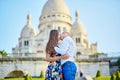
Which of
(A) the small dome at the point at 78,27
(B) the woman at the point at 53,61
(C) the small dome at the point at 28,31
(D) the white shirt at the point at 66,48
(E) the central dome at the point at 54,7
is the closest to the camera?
(B) the woman at the point at 53,61

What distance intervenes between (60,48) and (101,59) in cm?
2618

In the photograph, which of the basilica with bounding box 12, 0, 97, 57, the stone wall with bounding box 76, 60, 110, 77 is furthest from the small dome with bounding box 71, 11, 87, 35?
the stone wall with bounding box 76, 60, 110, 77

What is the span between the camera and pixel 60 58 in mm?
6727

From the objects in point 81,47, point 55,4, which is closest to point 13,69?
point 81,47

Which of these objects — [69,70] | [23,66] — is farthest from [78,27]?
[69,70]

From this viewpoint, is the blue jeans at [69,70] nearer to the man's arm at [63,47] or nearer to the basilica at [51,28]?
the man's arm at [63,47]

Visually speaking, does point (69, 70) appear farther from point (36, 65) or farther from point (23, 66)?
point (23, 66)

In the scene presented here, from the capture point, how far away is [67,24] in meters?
56.9

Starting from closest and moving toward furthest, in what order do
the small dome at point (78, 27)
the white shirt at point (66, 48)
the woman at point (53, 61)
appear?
the woman at point (53, 61), the white shirt at point (66, 48), the small dome at point (78, 27)

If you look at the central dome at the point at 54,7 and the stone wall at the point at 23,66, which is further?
the central dome at the point at 54,7

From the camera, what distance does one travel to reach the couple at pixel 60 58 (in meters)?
6.58

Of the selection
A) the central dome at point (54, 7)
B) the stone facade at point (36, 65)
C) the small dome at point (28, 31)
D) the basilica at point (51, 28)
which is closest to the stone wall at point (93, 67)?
the stone facade at point (36, 65)

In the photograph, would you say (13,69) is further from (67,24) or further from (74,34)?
(67,24)

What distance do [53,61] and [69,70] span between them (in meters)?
0.46
